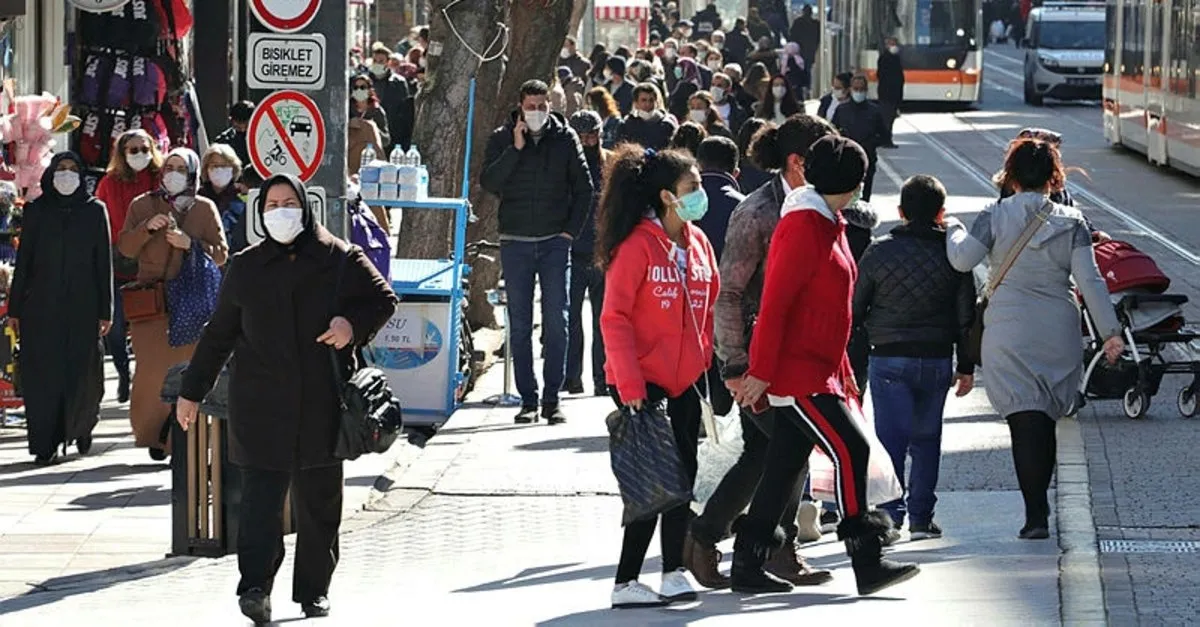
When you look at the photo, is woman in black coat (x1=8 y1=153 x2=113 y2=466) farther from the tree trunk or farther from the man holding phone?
the tree trunk

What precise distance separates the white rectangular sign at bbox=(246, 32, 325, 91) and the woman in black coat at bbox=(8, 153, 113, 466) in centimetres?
201

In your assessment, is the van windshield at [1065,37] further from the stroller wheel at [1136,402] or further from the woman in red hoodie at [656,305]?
the woman in red hoodie at [656,305]

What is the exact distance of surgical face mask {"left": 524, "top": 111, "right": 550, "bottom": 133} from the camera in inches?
572

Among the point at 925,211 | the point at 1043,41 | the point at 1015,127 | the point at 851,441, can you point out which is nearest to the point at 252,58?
the point at 925,211

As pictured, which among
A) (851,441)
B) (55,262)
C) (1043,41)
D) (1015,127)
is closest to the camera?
(851,441)

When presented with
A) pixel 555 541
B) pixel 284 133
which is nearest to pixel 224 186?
pixel 284 133

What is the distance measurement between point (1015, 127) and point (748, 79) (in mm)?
17335

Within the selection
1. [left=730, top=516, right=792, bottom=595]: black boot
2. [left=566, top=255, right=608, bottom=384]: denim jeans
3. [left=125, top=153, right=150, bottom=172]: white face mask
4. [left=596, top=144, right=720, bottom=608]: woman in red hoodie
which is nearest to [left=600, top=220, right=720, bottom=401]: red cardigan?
[left=596, top=144, right=720, bottom=608]: woman in red hoodie

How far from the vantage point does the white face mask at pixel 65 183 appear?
506 inches

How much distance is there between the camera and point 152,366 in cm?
1297

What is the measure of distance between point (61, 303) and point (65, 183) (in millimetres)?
621

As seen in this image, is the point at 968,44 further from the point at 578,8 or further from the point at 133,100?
the point at 133,100

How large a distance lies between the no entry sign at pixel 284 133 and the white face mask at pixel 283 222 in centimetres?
266

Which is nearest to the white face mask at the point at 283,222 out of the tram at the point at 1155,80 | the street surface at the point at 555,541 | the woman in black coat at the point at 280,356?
the woman in black coat at the point at 280,356
